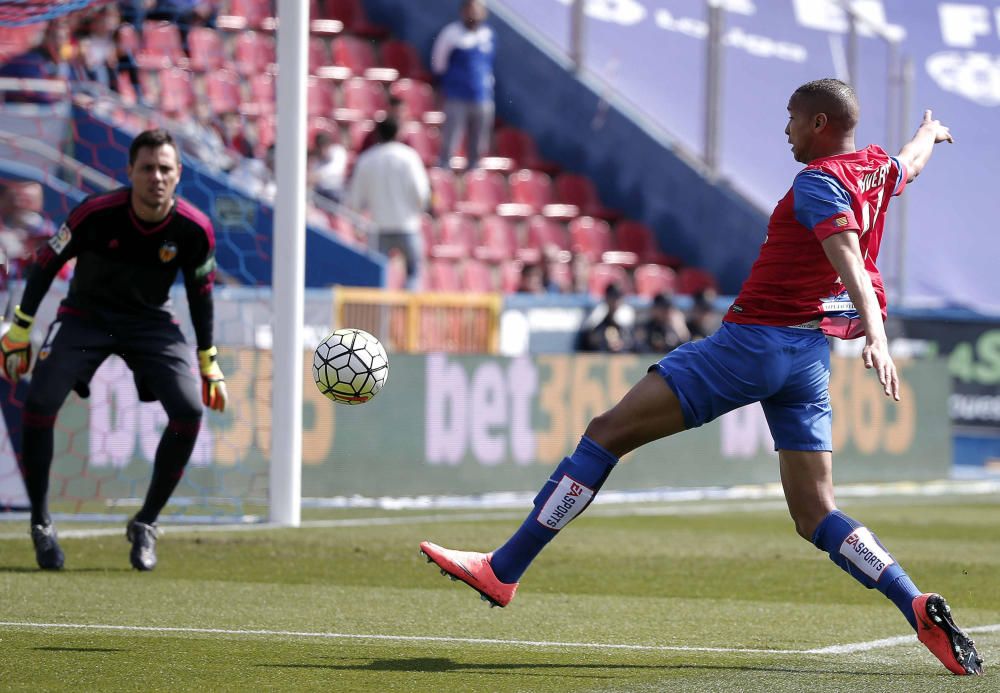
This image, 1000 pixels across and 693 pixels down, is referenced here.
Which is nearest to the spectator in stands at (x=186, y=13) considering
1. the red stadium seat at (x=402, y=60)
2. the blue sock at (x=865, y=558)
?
the red stadium seat at (x=402, y=60)

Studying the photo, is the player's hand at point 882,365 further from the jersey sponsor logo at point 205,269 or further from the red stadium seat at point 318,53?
the red stadium seat at point 318,53

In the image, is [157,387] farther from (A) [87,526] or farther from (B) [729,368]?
(B) [729,368]

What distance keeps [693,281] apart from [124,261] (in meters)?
13.2

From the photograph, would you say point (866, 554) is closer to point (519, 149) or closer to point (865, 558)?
point (865, 558)

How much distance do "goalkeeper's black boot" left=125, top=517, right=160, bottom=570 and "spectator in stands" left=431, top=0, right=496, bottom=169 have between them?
37.8 ft

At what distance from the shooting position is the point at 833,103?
18.6 feet

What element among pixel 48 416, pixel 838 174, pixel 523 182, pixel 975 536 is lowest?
pixel 975 536

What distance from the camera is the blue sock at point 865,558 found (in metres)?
5.49

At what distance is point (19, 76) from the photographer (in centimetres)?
1501

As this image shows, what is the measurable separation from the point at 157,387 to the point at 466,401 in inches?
199

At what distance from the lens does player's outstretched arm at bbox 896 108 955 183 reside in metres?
6.01

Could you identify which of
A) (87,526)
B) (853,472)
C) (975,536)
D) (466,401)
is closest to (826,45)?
(853,472)

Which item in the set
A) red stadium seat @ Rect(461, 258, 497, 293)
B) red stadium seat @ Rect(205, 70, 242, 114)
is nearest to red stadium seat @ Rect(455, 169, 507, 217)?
red stadium seat @ Rect(461, 258, 497, 293)

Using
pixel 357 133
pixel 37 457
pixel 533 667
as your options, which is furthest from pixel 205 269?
pixel 357 133
